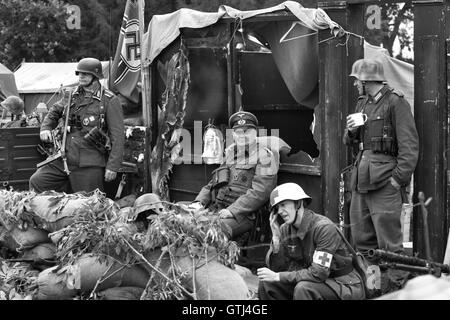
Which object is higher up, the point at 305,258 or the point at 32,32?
the point at 32,32

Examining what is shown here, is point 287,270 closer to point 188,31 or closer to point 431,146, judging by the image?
point 431,146

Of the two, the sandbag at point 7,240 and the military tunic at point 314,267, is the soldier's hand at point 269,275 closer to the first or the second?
the military tunic at point 314,267

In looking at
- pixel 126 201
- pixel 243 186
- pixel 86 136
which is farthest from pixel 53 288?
pixel 126 201

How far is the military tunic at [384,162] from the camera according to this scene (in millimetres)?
7750

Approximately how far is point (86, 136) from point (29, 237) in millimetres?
2002

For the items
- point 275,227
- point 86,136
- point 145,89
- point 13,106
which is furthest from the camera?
point 13,106

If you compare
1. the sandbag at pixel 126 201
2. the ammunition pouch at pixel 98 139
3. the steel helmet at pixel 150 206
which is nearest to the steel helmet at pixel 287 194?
the steel helmet at pixel 150 206

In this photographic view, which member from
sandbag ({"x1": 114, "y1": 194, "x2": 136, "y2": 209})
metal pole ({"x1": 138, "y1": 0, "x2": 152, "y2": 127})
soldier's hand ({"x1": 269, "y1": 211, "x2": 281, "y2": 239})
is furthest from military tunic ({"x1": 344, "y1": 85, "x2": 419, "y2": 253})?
metal pole ({"x1": 138, "y1": 0, "x2": 152, "y2": 127})

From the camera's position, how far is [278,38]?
9.76 meters

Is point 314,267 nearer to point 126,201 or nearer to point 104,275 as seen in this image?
point 104,275

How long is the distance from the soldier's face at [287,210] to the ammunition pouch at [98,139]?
3.47 m

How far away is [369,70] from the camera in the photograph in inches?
312
